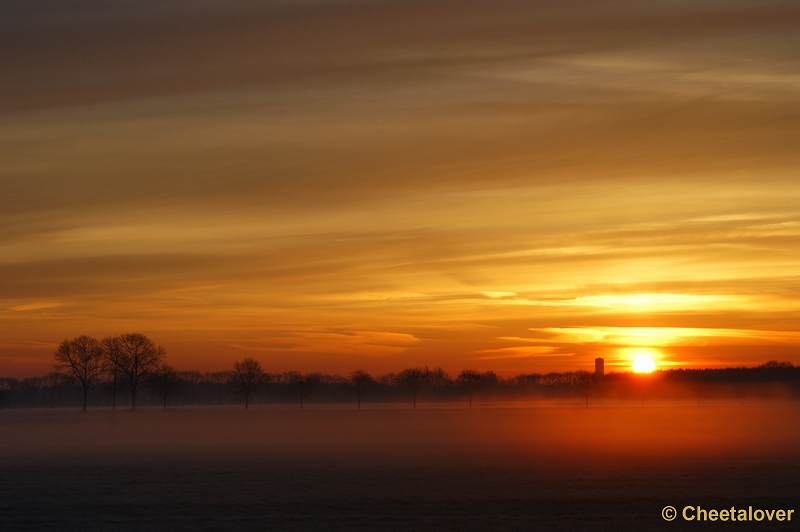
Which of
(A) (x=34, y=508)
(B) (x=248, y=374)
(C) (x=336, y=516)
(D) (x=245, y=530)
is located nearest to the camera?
(D) (x=245, y=530)

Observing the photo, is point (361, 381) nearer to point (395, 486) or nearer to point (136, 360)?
point (136, 360)

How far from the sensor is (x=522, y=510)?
75.2 feet

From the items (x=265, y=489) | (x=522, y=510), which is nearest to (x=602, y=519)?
(x=522, y=510)

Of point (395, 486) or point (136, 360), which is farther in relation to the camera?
point (136, 360)

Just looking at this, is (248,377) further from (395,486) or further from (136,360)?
(395,486)

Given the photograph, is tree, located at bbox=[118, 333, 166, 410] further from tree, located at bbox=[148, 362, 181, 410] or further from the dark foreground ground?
the dark foreground ground

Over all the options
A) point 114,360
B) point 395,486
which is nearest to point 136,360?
point 114,360

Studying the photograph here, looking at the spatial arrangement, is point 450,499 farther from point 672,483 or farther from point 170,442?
point 170,442

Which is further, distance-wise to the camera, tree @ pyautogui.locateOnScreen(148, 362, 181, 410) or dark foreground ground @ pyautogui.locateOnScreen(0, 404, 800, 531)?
tree @ pyautogui.locateOnScreen(148, 362, 181, 410)

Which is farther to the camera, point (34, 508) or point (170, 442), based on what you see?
point (170, 442)

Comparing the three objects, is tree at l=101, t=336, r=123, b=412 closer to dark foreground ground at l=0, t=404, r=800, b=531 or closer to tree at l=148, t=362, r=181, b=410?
tree at l=148, t=362, r=181, b=410

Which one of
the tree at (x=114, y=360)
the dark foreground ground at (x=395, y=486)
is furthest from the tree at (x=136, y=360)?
the dark foreground ground at (x=395, y=486)

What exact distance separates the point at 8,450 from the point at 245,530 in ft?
113

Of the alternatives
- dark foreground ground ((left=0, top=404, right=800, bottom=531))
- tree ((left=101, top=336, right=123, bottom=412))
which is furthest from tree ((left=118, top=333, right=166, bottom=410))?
dark foreground ground ((left=0, top=404, right=800, bottom=531))
